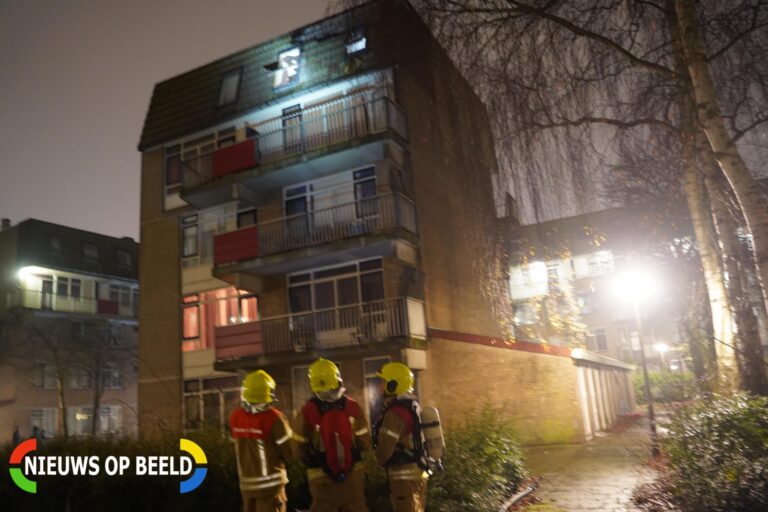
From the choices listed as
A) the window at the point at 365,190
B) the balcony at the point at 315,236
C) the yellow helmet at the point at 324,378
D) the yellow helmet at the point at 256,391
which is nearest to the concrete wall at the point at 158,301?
the balcony at the point at 315,236

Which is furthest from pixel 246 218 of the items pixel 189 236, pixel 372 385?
pixel 372 385

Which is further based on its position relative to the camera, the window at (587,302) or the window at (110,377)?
the window at (587,302)

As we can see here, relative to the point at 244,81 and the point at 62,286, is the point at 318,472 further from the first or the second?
the point at 62,286

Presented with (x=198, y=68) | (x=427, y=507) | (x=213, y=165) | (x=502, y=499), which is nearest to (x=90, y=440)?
(x=427, y=507)

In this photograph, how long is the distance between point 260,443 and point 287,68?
→ 53.1 ft

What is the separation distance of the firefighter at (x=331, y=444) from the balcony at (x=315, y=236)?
33.6 feet

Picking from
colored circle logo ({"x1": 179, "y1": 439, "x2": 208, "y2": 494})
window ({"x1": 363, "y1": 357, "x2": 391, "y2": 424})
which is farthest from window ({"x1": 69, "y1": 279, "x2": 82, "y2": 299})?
colored circle logo ({"x1": 179, "y1": 439, "x2": 208, "y2": 494})

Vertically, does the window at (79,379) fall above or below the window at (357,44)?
below

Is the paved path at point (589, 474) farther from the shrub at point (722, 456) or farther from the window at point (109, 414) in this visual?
the window at point (109, 414)

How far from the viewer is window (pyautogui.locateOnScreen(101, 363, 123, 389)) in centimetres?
3197

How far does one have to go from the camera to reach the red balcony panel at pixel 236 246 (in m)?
17.5

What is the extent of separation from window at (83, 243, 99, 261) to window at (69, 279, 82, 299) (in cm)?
193

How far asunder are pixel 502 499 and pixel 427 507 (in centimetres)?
141

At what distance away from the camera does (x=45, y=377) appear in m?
33.0
